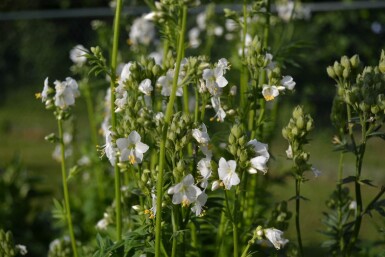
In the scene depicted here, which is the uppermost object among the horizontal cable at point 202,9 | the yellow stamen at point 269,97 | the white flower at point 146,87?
the horizontal cable at point 202,9

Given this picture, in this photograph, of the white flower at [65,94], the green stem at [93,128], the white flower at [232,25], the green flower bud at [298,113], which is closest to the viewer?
the green flower bud at [298,113]

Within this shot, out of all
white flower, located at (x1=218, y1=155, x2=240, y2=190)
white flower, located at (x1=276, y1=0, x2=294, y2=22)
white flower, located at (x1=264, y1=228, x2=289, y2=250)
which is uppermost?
white flower, located at (x1=276, y1=0, x2=294, y2=22)

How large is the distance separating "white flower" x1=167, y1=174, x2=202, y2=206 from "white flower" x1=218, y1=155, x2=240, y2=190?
0.27 feet

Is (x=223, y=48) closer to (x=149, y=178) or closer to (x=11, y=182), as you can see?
(x=11, y=182)

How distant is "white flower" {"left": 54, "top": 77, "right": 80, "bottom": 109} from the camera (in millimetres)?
2615

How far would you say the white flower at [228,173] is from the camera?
77.0 inches

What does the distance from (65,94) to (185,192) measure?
2.91ft

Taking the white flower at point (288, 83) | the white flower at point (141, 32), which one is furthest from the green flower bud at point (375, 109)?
the white flower at point (141, 32)

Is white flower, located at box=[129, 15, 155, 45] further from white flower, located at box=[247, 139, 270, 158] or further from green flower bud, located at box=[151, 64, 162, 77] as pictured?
white flower, located at box=[247, 139, 270, 158]

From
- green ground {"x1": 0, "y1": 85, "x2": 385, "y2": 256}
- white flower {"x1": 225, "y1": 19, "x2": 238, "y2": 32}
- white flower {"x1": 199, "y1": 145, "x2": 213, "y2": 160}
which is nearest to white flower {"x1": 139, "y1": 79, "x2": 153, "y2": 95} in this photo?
white flower {"x1": 199, "y1": 145, "x2": 213, "y2": 160}

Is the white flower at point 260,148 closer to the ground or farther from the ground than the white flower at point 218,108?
closer to the ground

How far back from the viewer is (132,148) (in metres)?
2.06

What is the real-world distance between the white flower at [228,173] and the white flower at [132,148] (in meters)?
0.23

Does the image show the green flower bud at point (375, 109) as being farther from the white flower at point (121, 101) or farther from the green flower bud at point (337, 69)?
the white flower at point (121, 101)
